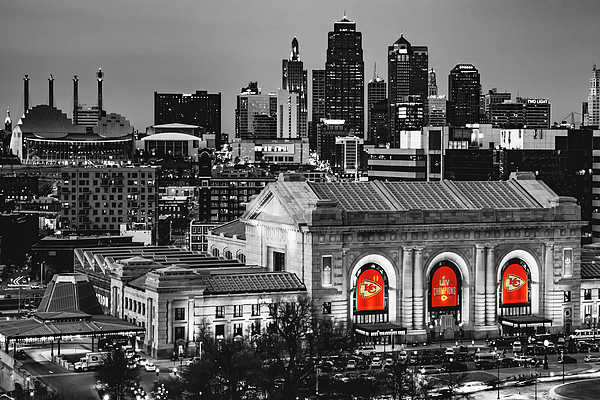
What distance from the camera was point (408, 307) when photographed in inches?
6978

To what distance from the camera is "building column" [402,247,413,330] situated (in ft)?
581

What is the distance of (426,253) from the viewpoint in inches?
7032

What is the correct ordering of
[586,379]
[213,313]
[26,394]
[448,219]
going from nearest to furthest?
[26,394], [586,379], [213,313], [448,219]

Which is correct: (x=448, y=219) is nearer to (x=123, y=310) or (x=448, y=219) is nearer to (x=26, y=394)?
(x=123, y=310)

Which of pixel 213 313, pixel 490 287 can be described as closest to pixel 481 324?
pixel 490 287

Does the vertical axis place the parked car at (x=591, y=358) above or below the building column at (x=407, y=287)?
below

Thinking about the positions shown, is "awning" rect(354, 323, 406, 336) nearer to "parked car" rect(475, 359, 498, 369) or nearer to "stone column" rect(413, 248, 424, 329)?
"stone column" rect(413, 248, 424, 329)

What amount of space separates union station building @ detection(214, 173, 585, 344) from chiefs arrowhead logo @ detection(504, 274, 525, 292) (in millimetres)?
131

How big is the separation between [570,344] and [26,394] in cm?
6973

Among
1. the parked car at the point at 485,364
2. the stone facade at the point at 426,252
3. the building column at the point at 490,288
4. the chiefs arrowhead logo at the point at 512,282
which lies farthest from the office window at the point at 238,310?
the chiefs arrowhead logo at the point at 512,282

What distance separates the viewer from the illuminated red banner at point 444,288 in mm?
180625

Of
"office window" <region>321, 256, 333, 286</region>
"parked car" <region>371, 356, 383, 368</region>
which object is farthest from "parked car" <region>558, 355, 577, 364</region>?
"office window" <region>321, 256, 333, 286</region>

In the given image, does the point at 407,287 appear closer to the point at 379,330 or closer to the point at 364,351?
the point at 379,330

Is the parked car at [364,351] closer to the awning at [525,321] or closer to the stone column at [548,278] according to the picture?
the awning at [525,321]
